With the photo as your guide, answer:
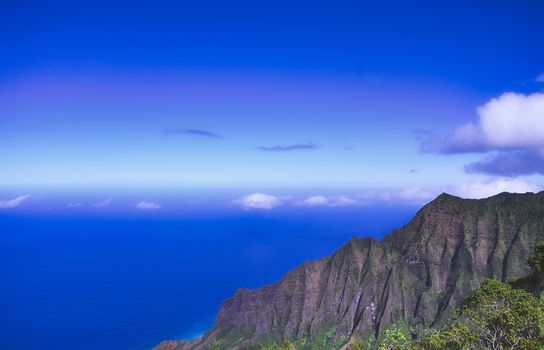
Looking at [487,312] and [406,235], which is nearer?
[487,312]

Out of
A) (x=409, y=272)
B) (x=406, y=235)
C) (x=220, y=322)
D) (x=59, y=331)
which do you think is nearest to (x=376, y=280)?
(x=409, y=272)

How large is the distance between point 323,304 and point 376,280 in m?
22.8

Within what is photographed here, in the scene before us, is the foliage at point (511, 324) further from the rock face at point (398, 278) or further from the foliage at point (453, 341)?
the rock face at point (398, 278)

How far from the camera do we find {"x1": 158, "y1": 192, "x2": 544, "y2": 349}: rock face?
146m

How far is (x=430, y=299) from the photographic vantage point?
14800 cm

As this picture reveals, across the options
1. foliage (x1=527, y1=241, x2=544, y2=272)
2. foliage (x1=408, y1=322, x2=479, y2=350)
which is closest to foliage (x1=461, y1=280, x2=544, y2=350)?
foliage (x1=408, y1=322, x2=479, y2=350)

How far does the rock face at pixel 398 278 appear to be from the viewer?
146m

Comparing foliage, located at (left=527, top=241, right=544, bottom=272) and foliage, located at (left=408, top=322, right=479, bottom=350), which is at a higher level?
foliage, located at (left=527, top=241, right=544, bottom=272)

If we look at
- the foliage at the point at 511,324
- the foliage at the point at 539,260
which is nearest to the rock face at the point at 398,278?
the foliage at the point at 539,260

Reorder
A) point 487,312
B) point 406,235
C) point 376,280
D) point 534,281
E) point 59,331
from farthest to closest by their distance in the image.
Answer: point 59,331 < point 406,235 < point 376,280 < point 534,281 < point 487,312

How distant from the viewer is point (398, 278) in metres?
157

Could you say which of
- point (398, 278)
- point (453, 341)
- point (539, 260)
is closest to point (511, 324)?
point (453, 341)

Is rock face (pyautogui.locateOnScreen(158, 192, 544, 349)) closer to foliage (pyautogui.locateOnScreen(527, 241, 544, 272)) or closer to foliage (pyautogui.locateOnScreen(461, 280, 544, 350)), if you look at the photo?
foliage (pyautogui.locateOnScreen(527, 241, 544, 272))

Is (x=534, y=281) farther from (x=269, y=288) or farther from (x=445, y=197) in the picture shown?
(x=269, y=288)
